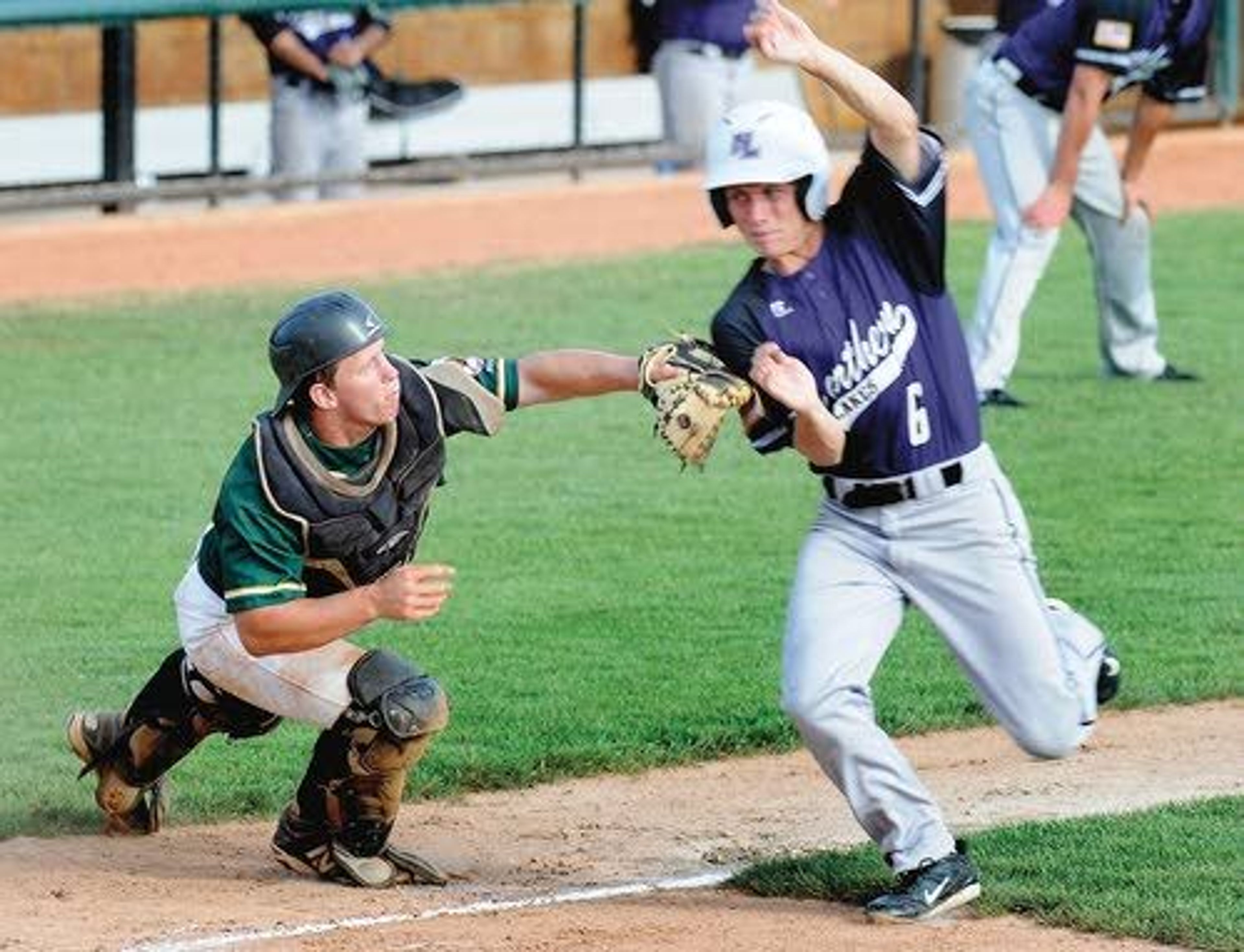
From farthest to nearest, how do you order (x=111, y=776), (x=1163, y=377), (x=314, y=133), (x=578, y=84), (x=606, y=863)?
(x=578, y=84)
(x=314, y=133)
(x=1163, y=377)
(x=111, y=776)
(x=606, y=863)

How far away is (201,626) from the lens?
731 cm

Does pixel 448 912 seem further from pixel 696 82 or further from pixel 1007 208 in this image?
pixel 696 82

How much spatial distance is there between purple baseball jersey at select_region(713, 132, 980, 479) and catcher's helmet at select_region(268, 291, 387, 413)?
2.53 ft

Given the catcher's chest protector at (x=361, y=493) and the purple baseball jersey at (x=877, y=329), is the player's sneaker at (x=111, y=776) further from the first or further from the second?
the purple baseball jersey at (x=877, y=329)

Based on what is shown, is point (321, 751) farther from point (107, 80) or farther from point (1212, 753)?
point (107, 80)

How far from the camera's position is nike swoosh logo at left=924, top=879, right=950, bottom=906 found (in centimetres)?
686

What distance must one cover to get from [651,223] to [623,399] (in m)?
3.54

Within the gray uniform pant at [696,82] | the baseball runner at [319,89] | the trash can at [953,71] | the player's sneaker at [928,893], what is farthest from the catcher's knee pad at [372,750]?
the trash can at [953,71]

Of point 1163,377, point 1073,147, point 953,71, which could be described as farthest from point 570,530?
point 953,71

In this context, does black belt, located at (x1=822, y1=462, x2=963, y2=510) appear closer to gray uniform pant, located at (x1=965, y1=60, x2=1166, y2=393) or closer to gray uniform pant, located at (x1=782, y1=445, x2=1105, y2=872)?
gray uniform pant, located at (x1=782, y1=445, x2=1105, y2=872)

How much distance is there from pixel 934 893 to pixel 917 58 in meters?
12.0

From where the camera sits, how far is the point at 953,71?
19406mm

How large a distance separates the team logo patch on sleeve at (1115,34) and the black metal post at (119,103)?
5257 mm

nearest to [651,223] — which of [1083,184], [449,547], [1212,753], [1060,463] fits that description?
[1083,184]
